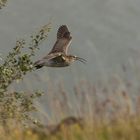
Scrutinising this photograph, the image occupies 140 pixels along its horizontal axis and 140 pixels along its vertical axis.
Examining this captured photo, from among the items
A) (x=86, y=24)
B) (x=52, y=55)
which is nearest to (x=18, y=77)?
(x=52, y=55)

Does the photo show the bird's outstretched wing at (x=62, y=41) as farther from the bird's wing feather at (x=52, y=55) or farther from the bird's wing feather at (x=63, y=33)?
the bird's wing feather at (x=52, y=55)

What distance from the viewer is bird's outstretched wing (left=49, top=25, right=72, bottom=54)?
11.9 metres

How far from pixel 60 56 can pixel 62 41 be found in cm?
118

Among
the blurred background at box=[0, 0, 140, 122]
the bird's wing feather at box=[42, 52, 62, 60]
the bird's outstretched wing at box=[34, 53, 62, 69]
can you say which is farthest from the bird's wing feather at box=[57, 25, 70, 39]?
the blurred background at box=[0, 0, 140, 122]

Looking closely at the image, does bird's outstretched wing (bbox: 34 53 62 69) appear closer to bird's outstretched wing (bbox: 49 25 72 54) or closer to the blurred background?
bird's outstretched wing (bbox: 49 25 72 54)

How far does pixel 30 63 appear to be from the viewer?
1138 centimetres

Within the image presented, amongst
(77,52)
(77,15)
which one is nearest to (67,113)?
(77,52)

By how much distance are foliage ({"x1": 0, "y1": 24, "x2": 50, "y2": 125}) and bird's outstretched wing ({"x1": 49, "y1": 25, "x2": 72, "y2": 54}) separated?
36cm

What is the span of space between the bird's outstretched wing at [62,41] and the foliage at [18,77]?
365 mm

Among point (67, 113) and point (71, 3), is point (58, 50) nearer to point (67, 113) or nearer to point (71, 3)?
point (67, 113)

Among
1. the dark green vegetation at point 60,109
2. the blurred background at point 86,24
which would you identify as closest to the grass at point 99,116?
the dark green vegetation at point 60,109

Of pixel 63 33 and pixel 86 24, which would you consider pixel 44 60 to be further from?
pixel 86 24

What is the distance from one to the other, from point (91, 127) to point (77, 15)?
1286 inches

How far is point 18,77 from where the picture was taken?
37.3 ft
